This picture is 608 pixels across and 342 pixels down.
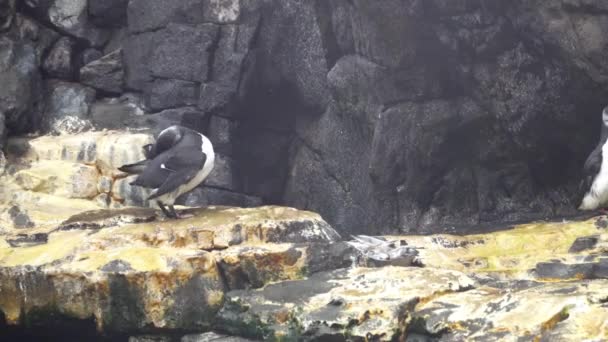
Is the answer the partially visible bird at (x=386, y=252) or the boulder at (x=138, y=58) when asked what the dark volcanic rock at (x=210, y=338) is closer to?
the partially visible bird at (x=386, y=252)

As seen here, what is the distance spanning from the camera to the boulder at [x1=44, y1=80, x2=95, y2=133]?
1113cm

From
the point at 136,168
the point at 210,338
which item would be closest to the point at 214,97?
the point at 136,168

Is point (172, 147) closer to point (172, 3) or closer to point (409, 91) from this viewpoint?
point (409, 91)

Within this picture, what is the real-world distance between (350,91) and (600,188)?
2.92m

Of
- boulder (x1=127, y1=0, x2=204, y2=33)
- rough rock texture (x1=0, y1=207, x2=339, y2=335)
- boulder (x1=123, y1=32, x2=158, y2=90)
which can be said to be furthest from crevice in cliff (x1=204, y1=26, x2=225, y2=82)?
rough rock texture (x1=0, y1=207, x2=339, y2=335)

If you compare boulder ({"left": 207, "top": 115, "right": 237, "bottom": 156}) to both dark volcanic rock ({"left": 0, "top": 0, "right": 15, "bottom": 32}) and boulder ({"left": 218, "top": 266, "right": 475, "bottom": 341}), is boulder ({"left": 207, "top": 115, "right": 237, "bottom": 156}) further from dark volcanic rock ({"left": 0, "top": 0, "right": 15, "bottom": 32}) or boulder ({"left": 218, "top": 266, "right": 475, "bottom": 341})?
boulder ({"left": 218, "top": 266, "right": 475, "bottom": 341})

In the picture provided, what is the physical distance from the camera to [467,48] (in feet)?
30.5

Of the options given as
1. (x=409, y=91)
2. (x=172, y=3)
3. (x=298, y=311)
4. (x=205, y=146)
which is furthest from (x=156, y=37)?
(x=298, y=311)

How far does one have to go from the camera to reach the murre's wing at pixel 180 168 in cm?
713

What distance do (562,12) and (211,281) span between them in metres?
4.17

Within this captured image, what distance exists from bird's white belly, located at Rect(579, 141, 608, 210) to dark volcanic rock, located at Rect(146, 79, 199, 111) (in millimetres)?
4557

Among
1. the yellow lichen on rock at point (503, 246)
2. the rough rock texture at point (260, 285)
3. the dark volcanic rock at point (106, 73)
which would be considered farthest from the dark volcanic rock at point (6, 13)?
the yellow lichen on rock at point (503, 246)

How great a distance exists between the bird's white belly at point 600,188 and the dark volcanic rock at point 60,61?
246 inches

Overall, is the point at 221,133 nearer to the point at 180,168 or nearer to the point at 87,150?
the point at 87,150
